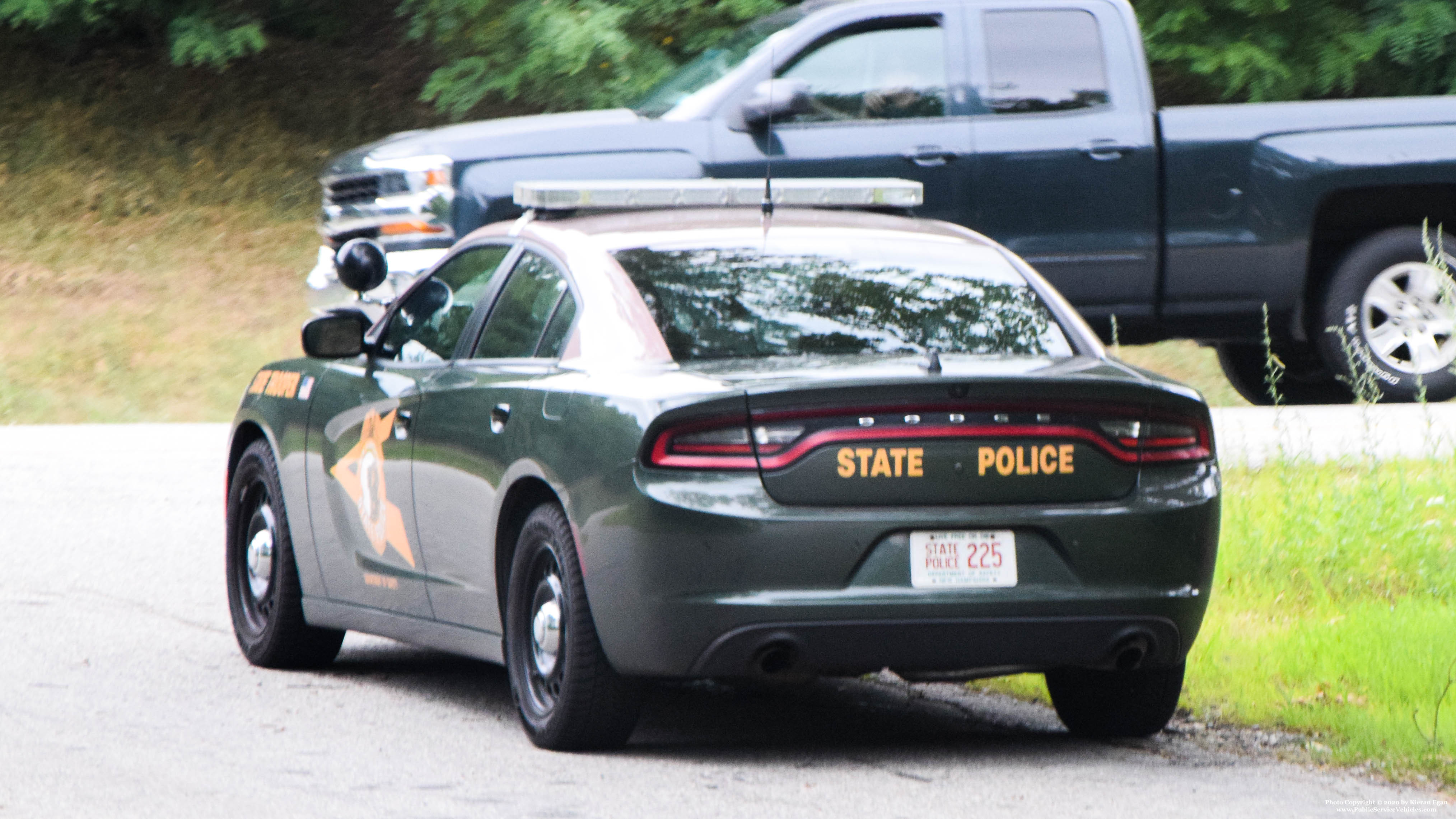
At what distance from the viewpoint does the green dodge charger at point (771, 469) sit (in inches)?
214

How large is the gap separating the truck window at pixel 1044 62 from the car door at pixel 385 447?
487cm

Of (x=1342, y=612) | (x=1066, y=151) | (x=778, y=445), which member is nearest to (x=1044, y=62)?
(x=1066, y=151)

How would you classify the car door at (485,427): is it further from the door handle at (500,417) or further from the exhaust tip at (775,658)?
the exhaust tip at (775,658)

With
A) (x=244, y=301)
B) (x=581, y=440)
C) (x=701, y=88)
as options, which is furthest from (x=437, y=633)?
(x=244, y=301)

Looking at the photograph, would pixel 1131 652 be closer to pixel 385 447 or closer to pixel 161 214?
pixel 385 447

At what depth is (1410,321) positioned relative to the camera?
38.3 feet

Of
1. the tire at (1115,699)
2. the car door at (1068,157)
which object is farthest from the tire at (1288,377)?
the tire at (1115,699)

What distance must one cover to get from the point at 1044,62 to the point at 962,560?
6.37 metres

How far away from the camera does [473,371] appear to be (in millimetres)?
6477

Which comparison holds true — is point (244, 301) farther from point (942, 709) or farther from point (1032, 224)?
point (942, 709)

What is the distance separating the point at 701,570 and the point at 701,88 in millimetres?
6151

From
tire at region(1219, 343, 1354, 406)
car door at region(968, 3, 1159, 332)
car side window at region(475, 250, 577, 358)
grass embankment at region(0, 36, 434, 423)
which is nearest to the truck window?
car door at region(968, 3, 1159, 332)

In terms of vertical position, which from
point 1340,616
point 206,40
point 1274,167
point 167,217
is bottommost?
point 167,217

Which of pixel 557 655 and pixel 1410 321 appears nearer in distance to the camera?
pixel 557 655
